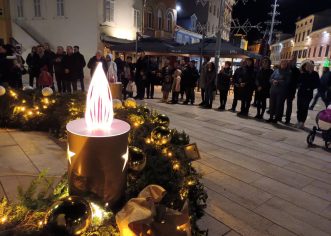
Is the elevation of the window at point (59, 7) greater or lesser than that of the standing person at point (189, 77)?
greater

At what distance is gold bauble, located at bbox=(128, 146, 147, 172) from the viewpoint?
2.56 m

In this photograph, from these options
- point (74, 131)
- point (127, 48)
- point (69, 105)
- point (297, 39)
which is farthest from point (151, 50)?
point (297, 39)

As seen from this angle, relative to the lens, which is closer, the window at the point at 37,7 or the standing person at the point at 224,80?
the standing person at the point at 224,80

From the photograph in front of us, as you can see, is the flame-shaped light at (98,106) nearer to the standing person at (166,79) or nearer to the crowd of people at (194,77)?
the crowd of people at (194,77)

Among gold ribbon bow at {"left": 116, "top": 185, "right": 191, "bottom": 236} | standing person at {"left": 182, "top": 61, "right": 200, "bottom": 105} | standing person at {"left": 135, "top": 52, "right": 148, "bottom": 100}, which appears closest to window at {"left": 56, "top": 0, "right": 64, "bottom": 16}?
standing person at {"left": 135, "top": 52, "right": 148, "bottom": 100}

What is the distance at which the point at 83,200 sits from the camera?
73.8 inches

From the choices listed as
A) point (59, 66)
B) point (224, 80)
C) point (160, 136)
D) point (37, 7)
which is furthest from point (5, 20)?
point (160, 136)

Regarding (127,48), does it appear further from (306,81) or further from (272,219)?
(272,219)

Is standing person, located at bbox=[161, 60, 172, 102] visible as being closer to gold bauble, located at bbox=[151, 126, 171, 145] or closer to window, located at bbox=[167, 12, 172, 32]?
gold bauble, located at bbox=[151, 126, 171, 145]

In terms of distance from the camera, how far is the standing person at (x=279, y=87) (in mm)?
7965

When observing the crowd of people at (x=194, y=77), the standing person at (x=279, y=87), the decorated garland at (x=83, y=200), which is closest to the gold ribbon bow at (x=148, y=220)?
the decorated garland at (x=83, y=200)

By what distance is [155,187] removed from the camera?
2225 mm

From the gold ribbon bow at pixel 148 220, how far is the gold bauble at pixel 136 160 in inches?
19.6

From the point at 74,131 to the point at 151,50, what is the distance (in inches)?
588
